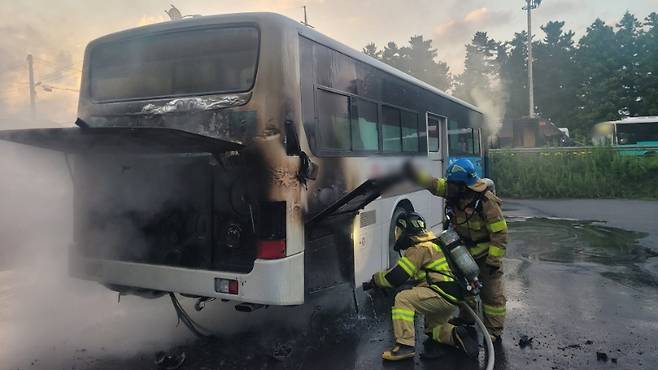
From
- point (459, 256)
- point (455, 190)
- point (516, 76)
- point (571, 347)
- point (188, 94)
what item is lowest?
point (571, 347)

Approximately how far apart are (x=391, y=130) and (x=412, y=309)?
259 cm

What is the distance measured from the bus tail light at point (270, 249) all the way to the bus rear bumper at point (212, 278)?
39 mm

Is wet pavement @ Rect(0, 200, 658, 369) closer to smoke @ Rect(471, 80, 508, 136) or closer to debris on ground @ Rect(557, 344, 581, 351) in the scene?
debris on ground @ Rect(557, 344, 581, 351)

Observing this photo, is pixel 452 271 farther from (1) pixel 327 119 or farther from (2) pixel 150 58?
(2) pixel 150 58

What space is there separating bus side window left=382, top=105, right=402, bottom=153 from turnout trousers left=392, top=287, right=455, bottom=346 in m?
2.19

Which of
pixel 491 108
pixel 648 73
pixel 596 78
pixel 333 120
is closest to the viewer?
pixel 333 120

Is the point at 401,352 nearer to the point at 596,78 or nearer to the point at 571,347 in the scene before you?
the point at 571,347

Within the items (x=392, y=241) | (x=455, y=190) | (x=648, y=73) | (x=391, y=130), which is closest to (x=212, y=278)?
(x=455, y=190)

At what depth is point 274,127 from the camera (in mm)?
3775

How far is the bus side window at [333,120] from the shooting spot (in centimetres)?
436

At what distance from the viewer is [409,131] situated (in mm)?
6449

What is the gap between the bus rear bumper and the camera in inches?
145

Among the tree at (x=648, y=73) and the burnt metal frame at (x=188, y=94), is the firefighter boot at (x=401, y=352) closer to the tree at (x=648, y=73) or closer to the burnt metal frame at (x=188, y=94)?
the burnt metal frame at (x=188, y=94)

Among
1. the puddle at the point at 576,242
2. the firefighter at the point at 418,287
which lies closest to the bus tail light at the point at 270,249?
the firefighter at the point at 418,287
